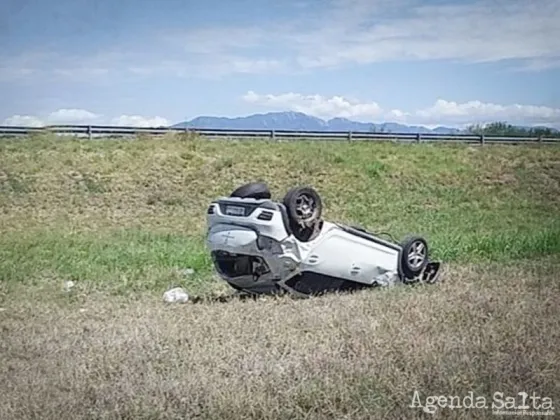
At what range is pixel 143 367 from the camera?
14.0ft

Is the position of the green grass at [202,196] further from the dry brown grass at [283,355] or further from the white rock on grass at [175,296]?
the dry brown grass at [283,355]

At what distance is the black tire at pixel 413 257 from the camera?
7215 millimetres

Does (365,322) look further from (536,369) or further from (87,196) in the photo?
(87,196)

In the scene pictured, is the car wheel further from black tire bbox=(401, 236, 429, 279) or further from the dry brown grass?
black tire bbox=(401, 236, 429, 279)

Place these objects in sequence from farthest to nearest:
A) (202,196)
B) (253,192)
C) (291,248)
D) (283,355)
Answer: (202,196), (253,192), (291,248), (283,355)

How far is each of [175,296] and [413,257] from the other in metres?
2.08

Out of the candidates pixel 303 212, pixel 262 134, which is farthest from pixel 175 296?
pixel 262 134

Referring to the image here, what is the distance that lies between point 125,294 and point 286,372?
12.2 ft

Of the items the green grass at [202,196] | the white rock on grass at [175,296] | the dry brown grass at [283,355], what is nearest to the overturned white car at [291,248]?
the dry brown grass at [283,355]

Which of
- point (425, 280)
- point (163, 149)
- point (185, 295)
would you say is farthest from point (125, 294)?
point (163, 149)

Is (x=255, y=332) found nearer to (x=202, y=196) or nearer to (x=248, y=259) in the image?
(x=248, y=259)

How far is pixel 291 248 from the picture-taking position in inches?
256

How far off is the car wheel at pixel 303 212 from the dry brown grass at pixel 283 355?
55 centimetres

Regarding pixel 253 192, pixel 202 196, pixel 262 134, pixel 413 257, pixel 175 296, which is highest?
pixel 262 134
